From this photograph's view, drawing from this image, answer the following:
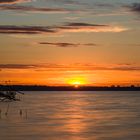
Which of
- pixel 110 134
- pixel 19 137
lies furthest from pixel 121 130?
pixel 19 137

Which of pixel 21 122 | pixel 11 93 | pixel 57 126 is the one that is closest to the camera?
pixel 57 126

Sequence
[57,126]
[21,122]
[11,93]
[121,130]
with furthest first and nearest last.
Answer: [11,93], [21,122], [57,126], [121,130]

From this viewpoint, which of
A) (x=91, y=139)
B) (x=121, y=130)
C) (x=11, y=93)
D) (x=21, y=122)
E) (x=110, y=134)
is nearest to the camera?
(x=91, y=139)

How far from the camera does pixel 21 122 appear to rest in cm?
7538

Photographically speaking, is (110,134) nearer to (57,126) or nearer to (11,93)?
(57,126)

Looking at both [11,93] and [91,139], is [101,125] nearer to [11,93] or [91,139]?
[91,139]

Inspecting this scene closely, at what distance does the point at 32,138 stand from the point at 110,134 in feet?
30.6

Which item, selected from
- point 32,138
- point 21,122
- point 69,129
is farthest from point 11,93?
point 32,138

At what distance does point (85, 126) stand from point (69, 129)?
15.2 ft

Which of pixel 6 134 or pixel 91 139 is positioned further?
pixel 6 134

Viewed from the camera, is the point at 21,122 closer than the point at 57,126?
No

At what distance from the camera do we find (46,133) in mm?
60938

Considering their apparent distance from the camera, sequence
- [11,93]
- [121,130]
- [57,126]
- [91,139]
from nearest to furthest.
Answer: [91,139] → [121,130] → [57,126] → [11,93]

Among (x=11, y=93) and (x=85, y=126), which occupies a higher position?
(x=85, y=126)
